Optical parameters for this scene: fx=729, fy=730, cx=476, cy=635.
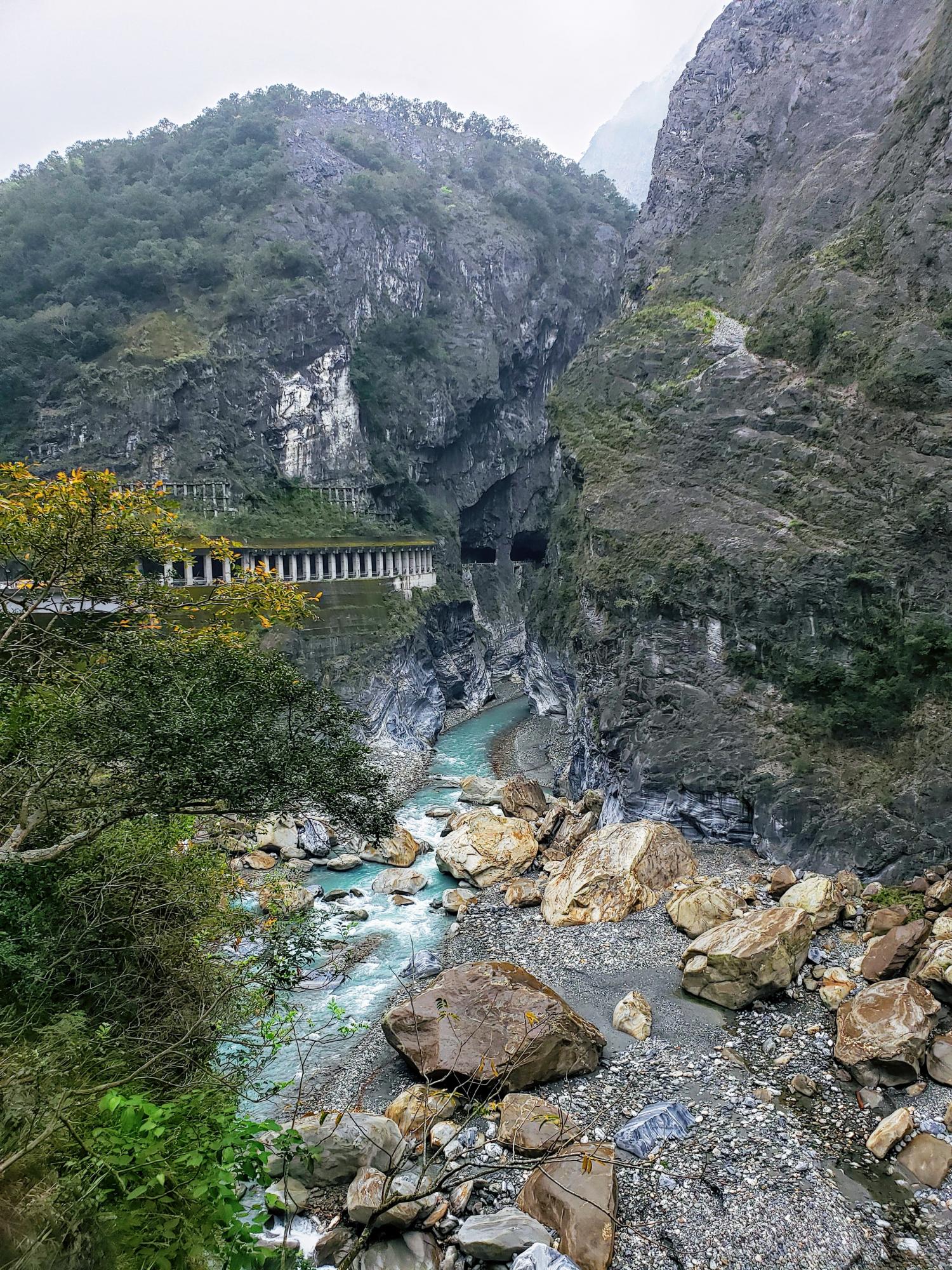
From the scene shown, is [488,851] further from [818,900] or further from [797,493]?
[797,493]

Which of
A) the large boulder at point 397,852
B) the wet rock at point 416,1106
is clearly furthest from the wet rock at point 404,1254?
the large boulder at point 397,852

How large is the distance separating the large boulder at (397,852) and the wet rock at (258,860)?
2.93 meters

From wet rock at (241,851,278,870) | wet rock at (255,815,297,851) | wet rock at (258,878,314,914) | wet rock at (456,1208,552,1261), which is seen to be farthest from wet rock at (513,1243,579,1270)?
wet rock at (255,815,297,851)

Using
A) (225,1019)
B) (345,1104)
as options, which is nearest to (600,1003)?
(345,1104)

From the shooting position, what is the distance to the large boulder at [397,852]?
78.1 ft

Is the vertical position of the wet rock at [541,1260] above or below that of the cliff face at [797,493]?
below

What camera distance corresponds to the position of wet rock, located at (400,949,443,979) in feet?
55.1

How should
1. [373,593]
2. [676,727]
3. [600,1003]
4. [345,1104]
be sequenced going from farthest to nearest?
[373,593]
[676,727]
[600,1003]
[345,1104]

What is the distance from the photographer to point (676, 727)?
2386cm

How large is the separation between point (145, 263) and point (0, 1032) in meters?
46.2

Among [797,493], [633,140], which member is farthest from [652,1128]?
[633,140]

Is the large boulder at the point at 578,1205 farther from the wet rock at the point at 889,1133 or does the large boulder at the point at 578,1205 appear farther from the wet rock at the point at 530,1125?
the wet rock at the point at 889,1133

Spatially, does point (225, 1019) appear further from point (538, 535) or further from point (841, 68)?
point (538, 535)

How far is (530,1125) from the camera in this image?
11.0 m
